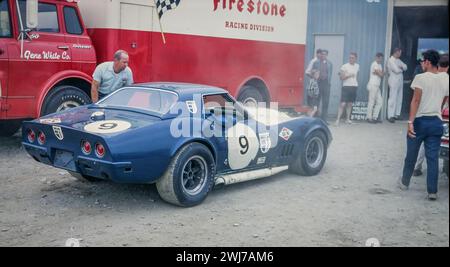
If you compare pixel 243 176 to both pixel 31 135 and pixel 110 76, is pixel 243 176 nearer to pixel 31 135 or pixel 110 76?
pixel 31 135

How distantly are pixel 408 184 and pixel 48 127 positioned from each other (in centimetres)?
418

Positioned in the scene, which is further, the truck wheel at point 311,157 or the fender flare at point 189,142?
the truck wheel at point 311,157

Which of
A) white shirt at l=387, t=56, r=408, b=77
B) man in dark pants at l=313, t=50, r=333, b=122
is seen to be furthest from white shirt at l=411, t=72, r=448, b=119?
white shirt at l=387, t=56, r=408, b=77

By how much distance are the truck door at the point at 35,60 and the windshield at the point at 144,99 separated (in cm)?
199

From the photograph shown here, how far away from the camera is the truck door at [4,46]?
698 cm

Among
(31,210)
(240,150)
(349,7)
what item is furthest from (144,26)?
(349,7)

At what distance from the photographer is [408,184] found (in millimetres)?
6137

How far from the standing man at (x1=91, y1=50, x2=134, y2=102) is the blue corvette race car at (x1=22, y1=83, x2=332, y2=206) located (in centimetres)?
119

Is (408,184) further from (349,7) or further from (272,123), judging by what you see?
(349,7)

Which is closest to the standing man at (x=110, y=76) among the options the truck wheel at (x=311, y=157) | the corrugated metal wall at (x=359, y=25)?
the truck wheel at (x=311, y=157)

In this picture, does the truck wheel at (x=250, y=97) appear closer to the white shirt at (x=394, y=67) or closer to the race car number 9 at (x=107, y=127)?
the white shirt at (x=394, y=67)

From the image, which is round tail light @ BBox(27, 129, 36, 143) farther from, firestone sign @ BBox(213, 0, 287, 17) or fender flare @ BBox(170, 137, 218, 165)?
firestone sign @ BBox(213, 0, 287, 17)

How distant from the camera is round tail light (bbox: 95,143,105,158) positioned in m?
4.61

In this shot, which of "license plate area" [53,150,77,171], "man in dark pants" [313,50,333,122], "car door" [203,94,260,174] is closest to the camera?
"license plate area" [53,150,77,171]
